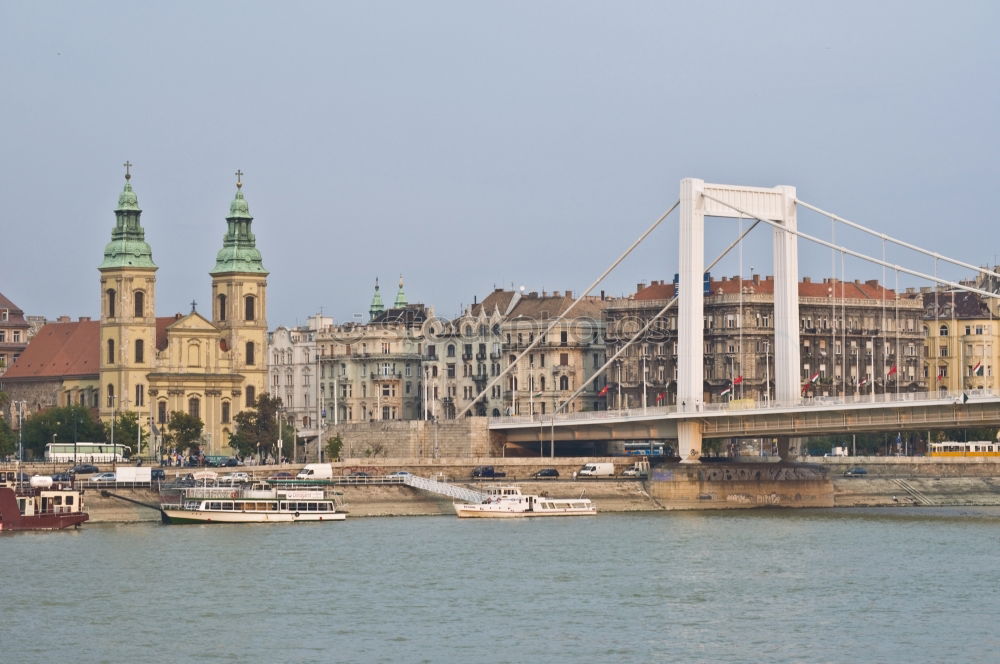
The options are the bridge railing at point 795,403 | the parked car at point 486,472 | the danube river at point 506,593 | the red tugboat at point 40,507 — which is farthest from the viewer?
the parked car at point 486,472

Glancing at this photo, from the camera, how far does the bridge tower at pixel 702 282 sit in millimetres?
93375

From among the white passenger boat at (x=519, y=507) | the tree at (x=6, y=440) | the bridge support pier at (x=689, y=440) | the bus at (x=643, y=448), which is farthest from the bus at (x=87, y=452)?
the bridge support pier at (x=689, y=440)

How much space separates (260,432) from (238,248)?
1972 centimetres

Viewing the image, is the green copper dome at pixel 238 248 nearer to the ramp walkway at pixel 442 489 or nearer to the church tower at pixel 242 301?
the church tower at pixel 242 301

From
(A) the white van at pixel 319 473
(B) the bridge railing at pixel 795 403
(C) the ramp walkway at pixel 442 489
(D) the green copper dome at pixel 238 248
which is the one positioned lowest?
(C) the ramp walkway at pixel 442 489

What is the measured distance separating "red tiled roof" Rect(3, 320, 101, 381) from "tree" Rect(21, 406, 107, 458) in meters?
8.65

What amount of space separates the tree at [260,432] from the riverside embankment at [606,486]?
1968 centimetres

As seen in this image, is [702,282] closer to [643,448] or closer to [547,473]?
[547,473]

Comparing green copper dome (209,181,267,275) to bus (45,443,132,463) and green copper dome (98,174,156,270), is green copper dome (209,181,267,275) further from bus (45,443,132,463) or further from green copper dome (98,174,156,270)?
bus (45,443,132,463)

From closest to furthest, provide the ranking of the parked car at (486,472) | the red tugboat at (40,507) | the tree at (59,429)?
the red tugboat at (40,507) < the parked car at (486,472) < the tree at (59,429)

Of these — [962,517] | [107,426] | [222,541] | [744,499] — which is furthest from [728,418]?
[107,426]

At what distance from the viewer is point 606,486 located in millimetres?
97812

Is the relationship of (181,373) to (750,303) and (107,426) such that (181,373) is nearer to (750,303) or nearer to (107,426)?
(107,426)

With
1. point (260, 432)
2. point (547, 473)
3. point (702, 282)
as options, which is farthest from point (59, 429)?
point (702, 282)
